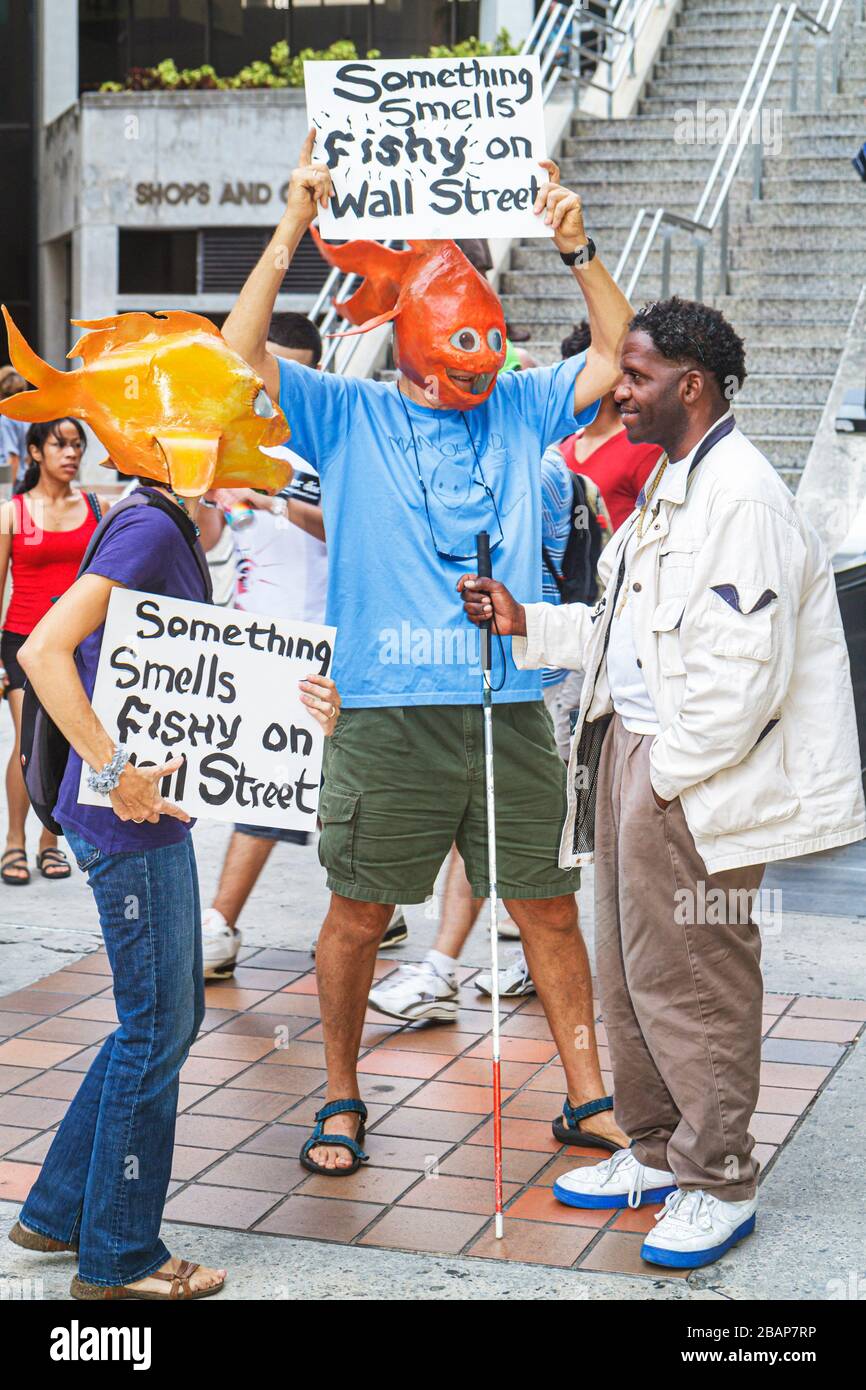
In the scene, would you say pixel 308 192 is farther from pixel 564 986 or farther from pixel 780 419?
pixel 780 419

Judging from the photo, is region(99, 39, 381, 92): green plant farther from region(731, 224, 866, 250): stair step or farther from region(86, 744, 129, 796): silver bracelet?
region(86, 744, 129, 796): silver bracelet

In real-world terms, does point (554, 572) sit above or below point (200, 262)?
above

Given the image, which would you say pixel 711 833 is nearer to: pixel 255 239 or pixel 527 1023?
pixel 527 1023

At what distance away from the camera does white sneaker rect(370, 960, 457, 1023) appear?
17.6 feet

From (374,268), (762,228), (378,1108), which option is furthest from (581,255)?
(762,228)

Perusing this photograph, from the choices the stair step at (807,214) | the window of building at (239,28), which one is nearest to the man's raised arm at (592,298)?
the stair step at (807,214)

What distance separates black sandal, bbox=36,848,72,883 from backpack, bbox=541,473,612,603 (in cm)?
268

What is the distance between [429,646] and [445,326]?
798 mm

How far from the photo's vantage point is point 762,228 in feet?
39.6

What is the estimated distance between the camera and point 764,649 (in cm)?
351

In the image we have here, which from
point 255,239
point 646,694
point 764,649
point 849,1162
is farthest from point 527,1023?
point 255,239

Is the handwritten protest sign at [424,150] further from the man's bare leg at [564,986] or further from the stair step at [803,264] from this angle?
the stair step at [803,264]

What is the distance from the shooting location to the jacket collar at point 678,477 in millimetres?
3729

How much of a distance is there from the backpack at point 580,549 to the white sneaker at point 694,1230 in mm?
2280
